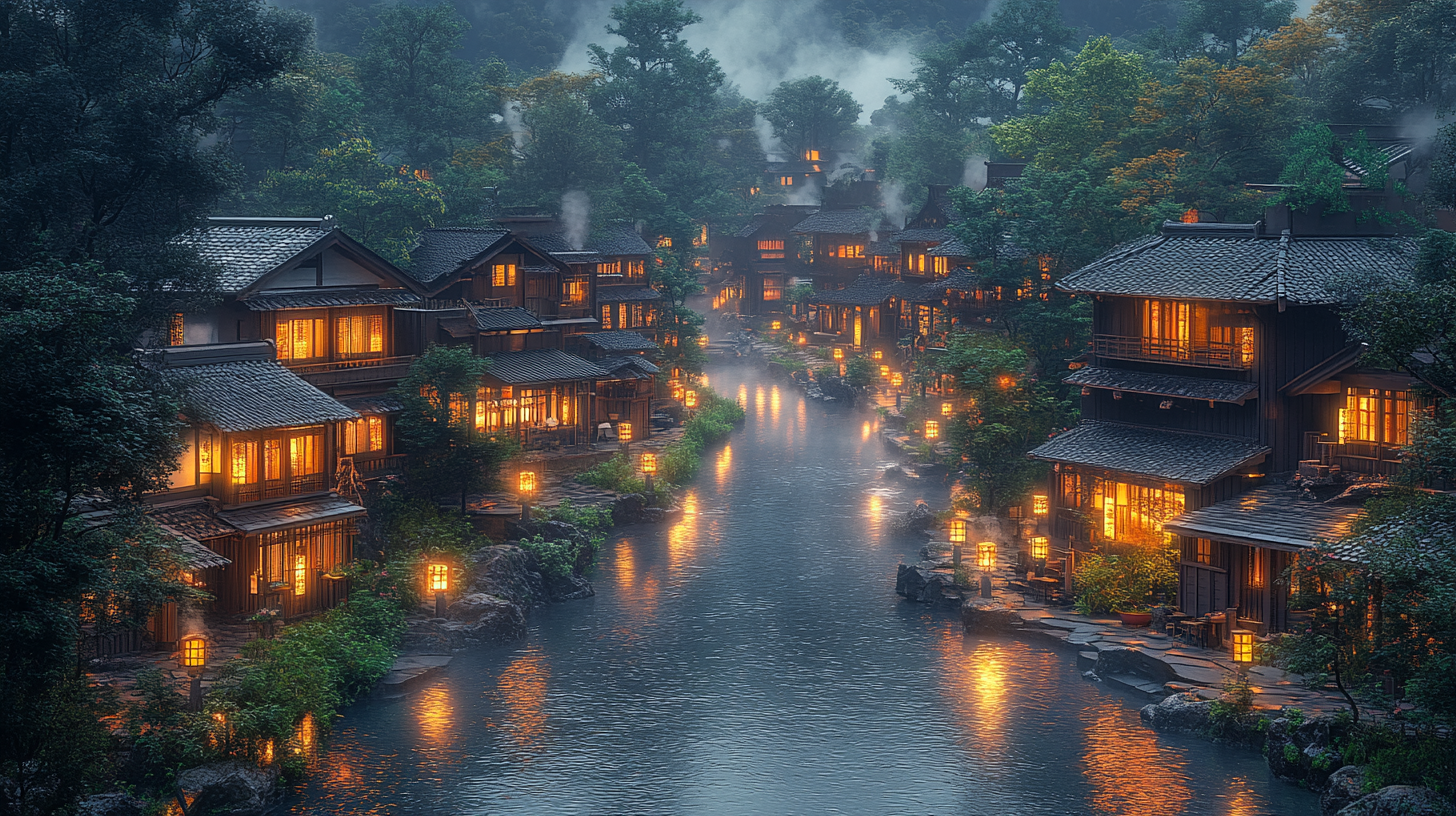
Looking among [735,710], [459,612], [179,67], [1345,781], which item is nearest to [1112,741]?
[1345,781]

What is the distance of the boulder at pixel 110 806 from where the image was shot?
2805cm

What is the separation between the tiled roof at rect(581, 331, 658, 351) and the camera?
77375 millimetres

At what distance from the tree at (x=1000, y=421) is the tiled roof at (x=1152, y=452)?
5.15m

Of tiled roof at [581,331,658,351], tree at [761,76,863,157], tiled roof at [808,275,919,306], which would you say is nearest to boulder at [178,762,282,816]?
tiled roof at [581,331,658,351]

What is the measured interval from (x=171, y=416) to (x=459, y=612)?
54.6 ft

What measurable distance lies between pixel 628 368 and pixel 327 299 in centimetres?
2355

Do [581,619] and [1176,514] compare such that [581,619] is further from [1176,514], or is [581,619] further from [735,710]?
[1176,514]

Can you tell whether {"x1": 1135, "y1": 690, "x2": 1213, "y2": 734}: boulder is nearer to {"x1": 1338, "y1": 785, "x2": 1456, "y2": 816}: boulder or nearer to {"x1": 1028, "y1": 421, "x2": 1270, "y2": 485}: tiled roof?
{"x1": 1338, "y1": 785, "x2": 1456, "y2": 816}: boulder

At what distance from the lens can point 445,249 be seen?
6844 centimetres

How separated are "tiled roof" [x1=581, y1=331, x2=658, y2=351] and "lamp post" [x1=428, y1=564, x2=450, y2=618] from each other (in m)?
33.6

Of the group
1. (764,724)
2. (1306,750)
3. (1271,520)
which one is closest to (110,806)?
→ (764,724)

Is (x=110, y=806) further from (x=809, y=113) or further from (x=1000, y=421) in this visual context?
(x=809, y=113)

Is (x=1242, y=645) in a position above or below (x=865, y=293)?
below

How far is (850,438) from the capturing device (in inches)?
3255
